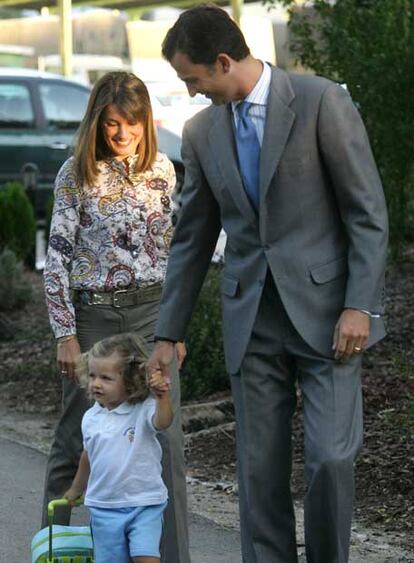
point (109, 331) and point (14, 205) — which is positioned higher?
point (109, 331)

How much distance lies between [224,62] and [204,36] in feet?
0.33

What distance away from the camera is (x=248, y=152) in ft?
15.3

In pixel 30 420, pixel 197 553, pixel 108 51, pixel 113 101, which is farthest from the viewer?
pixel 108 51

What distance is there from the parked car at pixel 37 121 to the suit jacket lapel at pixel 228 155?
13.0 metres

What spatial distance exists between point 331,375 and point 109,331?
3.63 feet

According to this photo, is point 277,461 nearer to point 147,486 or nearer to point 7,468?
point 147,486

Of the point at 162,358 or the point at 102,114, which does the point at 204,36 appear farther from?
the point at 162,358

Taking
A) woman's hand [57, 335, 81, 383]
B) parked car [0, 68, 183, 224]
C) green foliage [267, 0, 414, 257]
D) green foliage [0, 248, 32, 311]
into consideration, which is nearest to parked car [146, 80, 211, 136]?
parked car [0, 68, 183, 224]

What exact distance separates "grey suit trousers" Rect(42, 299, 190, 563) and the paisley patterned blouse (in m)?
0.08

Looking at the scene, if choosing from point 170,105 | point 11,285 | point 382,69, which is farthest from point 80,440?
point 170,105

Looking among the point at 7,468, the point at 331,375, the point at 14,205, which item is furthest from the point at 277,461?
the point at 14,205

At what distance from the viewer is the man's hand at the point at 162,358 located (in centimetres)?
478

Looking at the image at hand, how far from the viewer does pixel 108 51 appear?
44.7 meters

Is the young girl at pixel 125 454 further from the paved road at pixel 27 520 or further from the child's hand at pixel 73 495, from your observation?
the paved road at pixel 27 520
